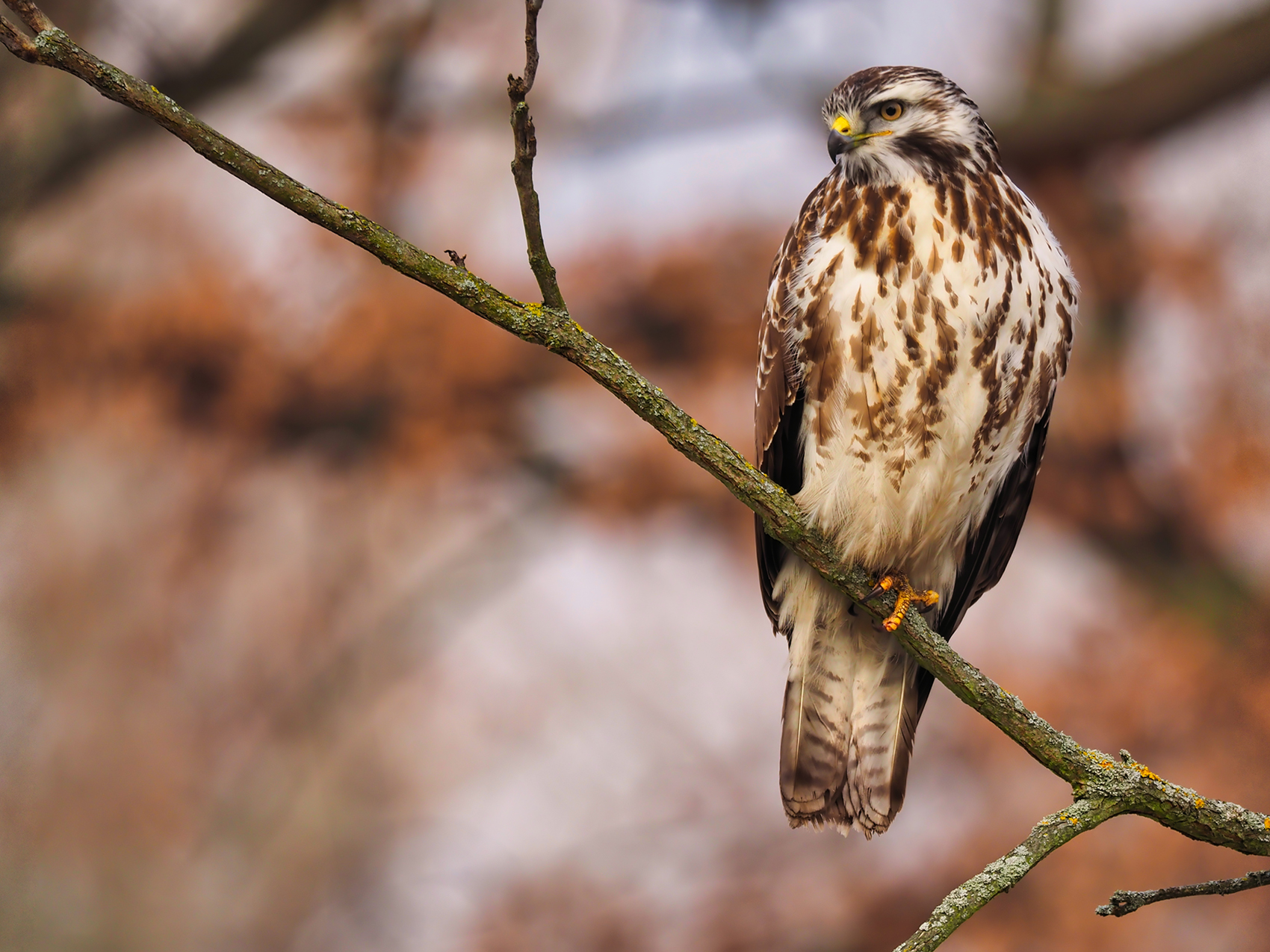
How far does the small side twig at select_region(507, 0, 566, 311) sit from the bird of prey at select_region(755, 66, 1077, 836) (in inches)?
39.0

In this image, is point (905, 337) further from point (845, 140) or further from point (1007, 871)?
point (1007, 871)

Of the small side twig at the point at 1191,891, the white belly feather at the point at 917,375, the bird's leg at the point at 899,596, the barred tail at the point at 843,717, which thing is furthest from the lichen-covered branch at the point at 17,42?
the barred tail at the point at 843,717

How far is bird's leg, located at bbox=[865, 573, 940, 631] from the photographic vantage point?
234 centimetres

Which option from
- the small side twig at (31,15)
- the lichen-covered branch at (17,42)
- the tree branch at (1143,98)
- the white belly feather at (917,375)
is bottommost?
the lichen-covered branch at (17,42)

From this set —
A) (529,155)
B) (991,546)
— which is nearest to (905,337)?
(991,546)

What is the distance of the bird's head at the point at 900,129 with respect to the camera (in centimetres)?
264

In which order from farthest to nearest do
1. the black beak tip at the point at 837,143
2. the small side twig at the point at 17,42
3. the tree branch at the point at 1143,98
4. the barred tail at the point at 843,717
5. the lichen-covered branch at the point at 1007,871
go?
1. the tree branch at the point at 1143,98
2. the barred tail at the point at 843,717
3. the black beak tip at the point at 837,143
4. the lichen-covered branch at the point at 1007,871
5. the small side twig at the point at 17,42

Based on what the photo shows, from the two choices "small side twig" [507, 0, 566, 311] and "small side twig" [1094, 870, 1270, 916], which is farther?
"small side twig" [1094, 870, 1270, 916]

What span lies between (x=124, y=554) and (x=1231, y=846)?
325 inches

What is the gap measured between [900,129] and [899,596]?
1.14 metres

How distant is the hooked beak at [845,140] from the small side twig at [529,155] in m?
1.14

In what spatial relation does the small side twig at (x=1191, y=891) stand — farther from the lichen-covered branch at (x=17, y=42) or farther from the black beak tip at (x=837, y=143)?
the lichen-covered branch at (x=17, y=42)

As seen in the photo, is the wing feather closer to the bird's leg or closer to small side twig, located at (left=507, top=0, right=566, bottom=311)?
the bird's leg

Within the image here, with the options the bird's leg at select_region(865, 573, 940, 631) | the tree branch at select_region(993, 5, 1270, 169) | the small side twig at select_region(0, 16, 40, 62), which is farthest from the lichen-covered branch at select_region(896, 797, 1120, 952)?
the tree branch at select_region(993, 5, 1270, 169)
